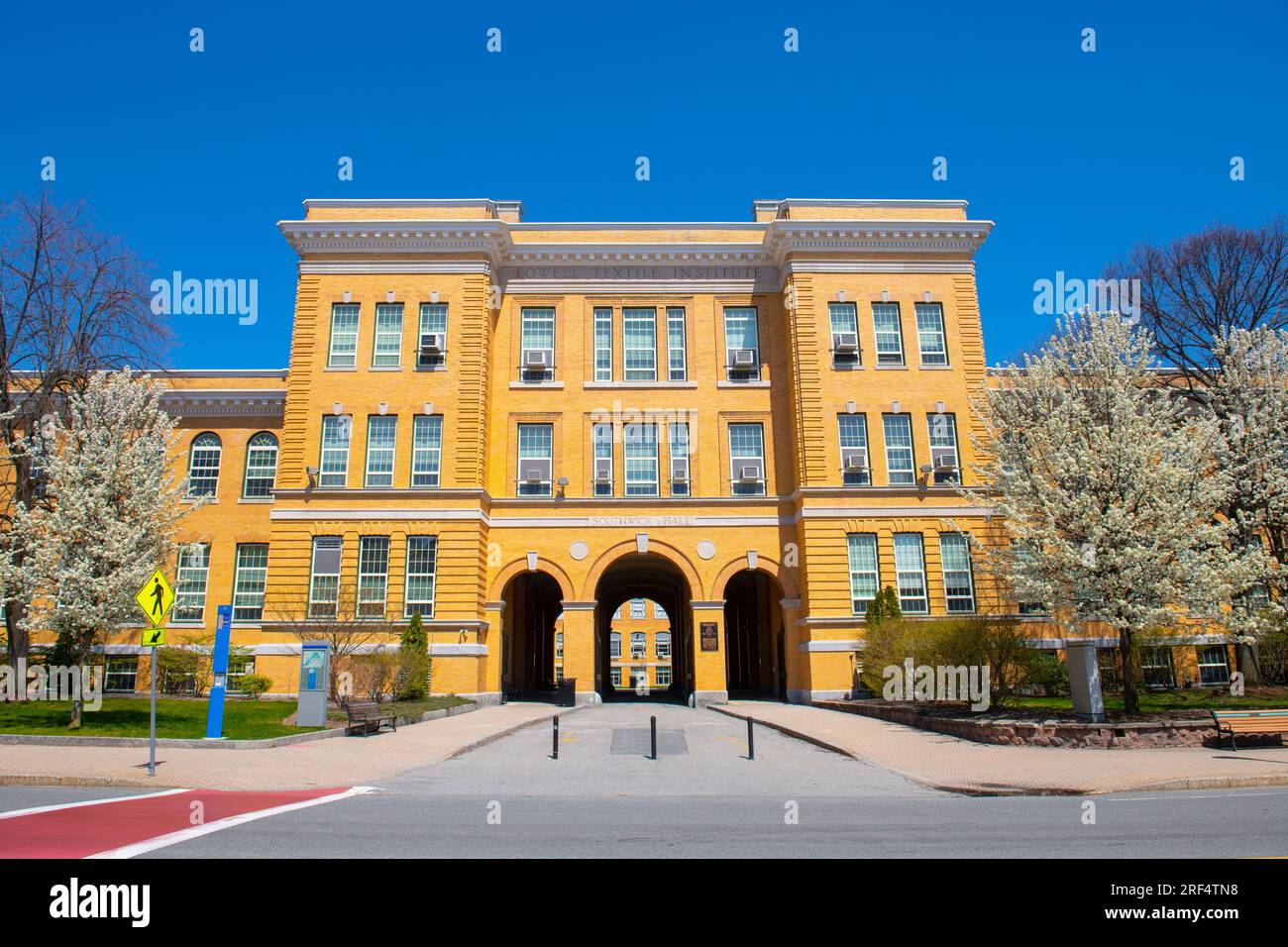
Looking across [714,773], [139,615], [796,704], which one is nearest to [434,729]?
[139,615]

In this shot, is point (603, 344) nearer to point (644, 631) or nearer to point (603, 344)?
point (603, 344)

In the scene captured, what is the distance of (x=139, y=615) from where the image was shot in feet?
61.8

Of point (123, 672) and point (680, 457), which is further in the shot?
point (680, 457)

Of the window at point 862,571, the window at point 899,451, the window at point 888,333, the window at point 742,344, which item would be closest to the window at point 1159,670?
the window at point 862,571

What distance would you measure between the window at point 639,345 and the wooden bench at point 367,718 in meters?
17.4

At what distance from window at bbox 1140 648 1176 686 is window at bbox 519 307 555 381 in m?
24.5

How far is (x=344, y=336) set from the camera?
3169 centimetres

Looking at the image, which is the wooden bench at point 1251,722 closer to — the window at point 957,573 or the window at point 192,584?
the window at point 957,573

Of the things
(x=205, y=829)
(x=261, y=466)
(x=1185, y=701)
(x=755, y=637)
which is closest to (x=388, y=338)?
(x=261, y=466)

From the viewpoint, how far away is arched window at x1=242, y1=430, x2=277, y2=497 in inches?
1371

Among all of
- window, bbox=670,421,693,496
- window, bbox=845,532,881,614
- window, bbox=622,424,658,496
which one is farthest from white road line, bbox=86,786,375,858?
window, bbox=845,532,881,614

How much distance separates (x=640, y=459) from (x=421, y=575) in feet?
31.0

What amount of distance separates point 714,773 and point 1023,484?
34.5ft

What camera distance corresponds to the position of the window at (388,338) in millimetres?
31469
